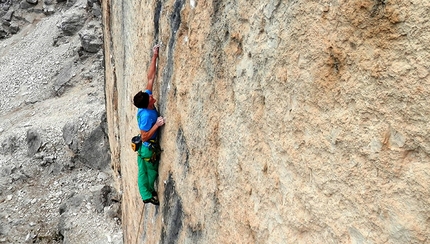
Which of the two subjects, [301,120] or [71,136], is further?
[71,136]

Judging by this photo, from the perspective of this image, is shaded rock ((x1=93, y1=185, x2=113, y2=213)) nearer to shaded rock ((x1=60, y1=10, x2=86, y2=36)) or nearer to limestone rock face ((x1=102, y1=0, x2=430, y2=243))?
limestone rock face ((x1=102, y1=0, x2=430, y2=243))

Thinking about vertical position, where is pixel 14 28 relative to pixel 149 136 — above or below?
below

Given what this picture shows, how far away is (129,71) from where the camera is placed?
8.91m

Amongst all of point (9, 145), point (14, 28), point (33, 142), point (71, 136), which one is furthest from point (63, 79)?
point (14, 28)

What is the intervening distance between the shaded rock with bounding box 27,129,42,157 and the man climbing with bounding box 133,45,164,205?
440 inches

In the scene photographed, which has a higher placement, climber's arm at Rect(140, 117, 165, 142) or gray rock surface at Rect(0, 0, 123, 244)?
climber's arm at Rect(140, 117, 165, 142)

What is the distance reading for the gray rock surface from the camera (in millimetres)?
13633

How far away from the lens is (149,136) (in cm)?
671

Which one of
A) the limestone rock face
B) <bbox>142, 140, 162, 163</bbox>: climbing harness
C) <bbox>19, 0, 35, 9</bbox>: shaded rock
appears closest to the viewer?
the limestone rock face

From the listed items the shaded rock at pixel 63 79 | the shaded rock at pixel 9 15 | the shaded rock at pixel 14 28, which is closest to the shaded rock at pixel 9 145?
the shaded rock at pixel 63 79

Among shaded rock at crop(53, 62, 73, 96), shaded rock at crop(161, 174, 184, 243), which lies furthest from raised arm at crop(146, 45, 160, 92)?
shaded rock at crop(53, 62, 73, 96)

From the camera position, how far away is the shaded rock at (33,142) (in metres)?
16.7

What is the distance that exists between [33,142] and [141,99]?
40.5 feet

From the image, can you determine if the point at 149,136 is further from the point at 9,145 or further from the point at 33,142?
the point at 9,145
